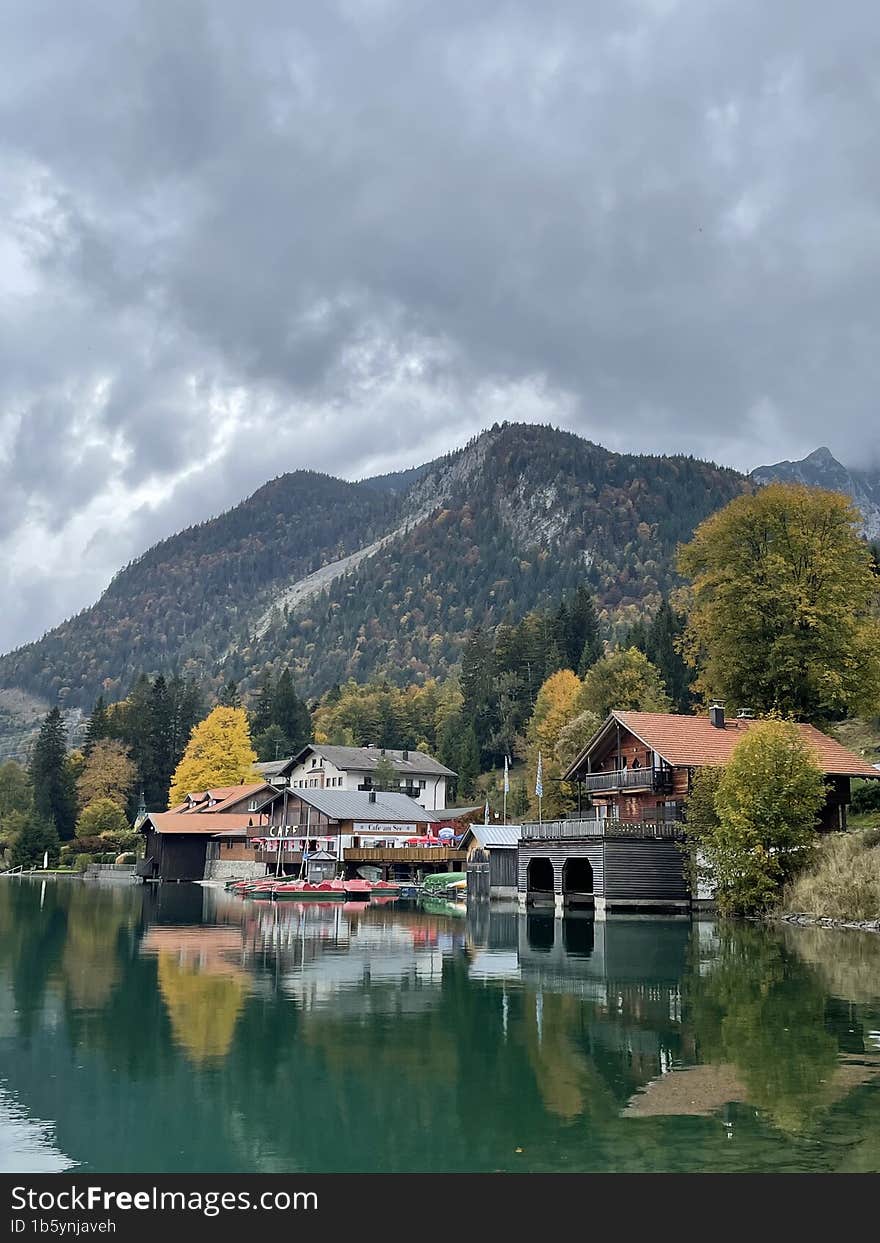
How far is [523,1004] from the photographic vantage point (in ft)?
79.3

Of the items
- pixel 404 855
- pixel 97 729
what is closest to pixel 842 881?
pixel 404 855

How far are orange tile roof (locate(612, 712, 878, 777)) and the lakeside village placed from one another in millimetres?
135

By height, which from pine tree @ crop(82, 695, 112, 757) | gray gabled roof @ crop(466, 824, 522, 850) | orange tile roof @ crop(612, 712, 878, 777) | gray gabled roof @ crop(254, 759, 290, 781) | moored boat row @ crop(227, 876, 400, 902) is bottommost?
moored boat row @ crop(227, 876, 400, 902)

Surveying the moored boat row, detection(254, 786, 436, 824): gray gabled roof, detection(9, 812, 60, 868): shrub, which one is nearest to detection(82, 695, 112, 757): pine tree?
detection(9, 812, 60, 868): shrub

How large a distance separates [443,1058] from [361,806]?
79530 mm

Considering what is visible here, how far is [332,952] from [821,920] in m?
20.2

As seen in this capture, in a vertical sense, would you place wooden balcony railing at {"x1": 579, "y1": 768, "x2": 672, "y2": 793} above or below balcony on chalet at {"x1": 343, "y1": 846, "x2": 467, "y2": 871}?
above

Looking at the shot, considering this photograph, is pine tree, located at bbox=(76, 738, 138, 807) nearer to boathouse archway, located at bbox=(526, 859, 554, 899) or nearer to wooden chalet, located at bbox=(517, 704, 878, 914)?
boathouse archway, located at bbox=(526, 859, 554, 899)

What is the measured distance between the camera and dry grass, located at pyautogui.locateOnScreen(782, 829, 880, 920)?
4097cm

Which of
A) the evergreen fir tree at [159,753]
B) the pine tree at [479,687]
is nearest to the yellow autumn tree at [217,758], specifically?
the evergreen fir tree at [159,753]

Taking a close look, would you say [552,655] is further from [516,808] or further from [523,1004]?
[523,1004]

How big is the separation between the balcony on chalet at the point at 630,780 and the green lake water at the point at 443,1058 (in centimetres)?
1699

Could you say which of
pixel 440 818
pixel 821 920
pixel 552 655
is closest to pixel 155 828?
pixel 440 818
